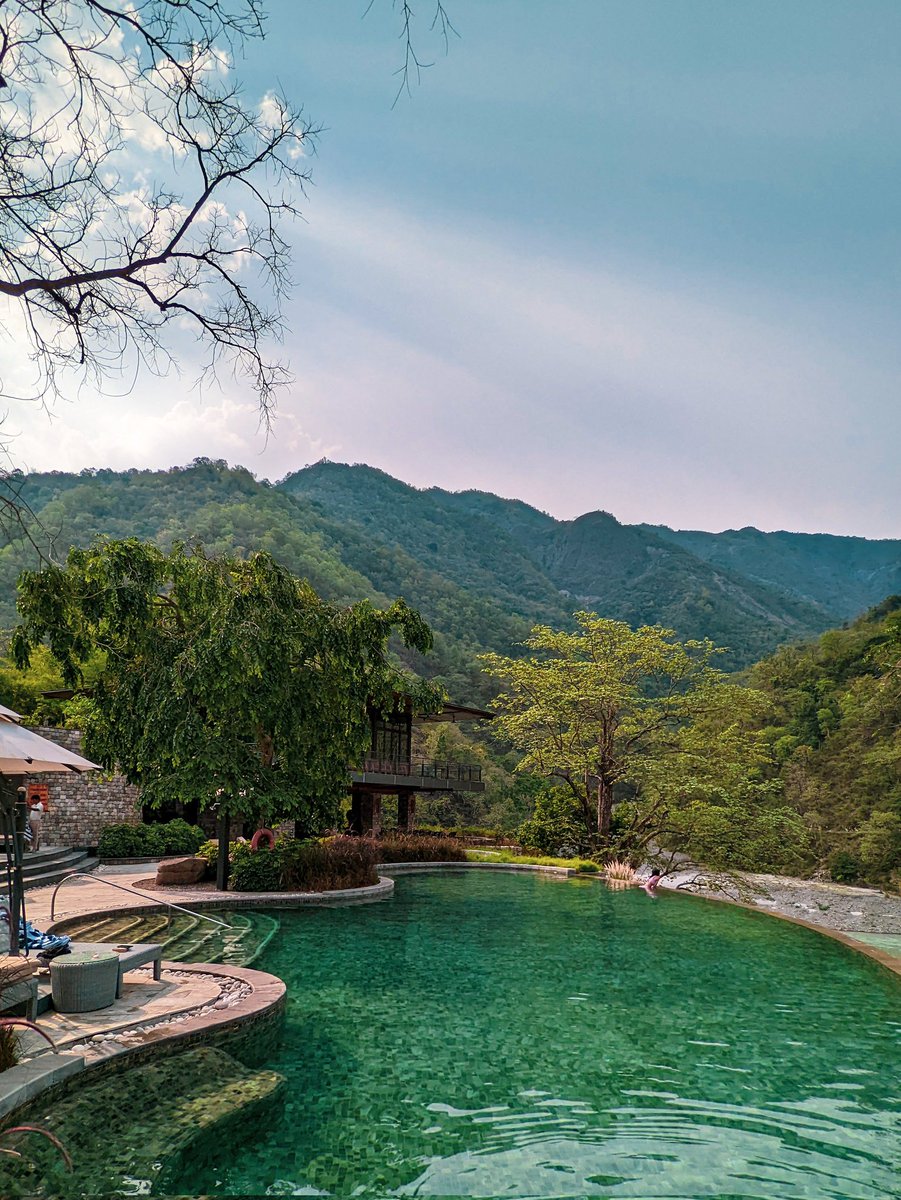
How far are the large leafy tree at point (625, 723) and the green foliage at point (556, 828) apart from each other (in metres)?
0.32

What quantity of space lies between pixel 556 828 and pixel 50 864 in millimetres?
14925

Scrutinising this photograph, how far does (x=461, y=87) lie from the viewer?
18.3 ft

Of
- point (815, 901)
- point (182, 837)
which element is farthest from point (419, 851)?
point (815, 901)

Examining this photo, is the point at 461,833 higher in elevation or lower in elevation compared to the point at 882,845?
lower

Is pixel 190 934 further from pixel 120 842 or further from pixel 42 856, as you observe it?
pixel 120 842

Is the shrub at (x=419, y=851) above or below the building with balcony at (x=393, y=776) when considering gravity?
below

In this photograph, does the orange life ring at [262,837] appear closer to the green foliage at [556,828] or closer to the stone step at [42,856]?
the stone step at [42,856]

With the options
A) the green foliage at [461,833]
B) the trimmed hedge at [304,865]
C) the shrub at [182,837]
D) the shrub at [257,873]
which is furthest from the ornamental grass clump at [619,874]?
the shrub at [182,837]

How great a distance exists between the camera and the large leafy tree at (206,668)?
12930mm

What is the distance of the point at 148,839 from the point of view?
801 inches

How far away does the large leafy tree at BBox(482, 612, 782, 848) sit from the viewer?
77.0 ft

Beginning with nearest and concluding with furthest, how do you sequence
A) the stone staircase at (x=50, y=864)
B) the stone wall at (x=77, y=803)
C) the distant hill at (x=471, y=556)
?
the stone staircase at (x=50, y=864), the stone wall at (x=77, y=803), the distant hill at (x=471, y=556)

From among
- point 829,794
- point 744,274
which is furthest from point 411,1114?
point 829,794

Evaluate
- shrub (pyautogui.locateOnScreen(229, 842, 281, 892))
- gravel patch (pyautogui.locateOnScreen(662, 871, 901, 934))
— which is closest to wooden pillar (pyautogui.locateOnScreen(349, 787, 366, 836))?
gravel patch (pyautogui.locateOnScreen(662, 871, 901, 934))
